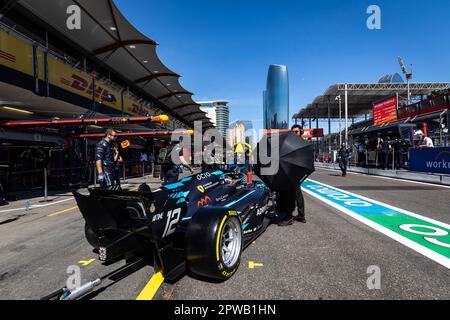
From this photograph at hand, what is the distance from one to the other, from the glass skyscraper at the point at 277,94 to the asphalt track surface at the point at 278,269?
370ft

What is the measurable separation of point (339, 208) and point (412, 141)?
44.3ft

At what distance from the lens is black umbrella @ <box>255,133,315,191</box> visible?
384cm

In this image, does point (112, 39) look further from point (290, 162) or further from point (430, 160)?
point (430, 160)

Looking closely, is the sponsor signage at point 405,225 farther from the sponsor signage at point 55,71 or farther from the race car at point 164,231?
the sponsor signage at point 55,71

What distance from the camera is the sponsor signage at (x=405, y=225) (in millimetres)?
3082

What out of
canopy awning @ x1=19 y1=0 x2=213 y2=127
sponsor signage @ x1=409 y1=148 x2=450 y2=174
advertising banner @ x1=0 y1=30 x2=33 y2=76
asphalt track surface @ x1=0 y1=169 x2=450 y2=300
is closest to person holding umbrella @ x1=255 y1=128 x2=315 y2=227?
asphalt track surface @ x1=0 y1=169 x2=450 y2=300

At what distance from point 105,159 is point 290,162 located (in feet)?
12.9

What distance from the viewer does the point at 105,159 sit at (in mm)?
5445

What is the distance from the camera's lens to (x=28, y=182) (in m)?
10.1

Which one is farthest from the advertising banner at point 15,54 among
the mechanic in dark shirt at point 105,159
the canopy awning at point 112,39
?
the mechanic in dark shirt at point 105,159

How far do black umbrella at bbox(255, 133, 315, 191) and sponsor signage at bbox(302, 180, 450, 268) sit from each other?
1.49 metres

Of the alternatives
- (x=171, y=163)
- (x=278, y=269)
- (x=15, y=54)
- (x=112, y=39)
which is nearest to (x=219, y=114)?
(x=112, y=39)

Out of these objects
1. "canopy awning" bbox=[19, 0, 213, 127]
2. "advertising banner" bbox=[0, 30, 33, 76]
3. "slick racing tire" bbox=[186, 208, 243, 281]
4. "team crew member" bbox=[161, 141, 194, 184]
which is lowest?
"slick racing tire" bbox=[186, 208, 243, 281]

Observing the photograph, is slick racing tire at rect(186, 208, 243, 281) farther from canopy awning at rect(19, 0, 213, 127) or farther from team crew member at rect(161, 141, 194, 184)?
canopy awning at rect(19, 0, 213, 127)
